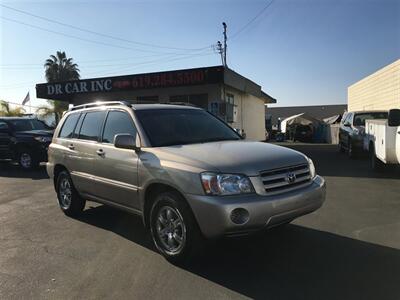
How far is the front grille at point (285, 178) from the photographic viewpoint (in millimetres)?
4455

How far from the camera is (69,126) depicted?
737cm

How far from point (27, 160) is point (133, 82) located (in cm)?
712

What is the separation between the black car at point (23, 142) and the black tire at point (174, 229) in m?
10.8

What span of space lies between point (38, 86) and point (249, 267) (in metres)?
20.7

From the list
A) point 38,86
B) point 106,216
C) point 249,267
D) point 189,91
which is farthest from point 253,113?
point 249,267

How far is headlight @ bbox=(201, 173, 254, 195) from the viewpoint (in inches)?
169

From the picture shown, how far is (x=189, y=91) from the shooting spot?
816 inches

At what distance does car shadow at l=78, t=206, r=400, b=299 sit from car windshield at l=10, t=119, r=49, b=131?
1127 centimetres

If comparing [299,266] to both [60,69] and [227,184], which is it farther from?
[60,69]

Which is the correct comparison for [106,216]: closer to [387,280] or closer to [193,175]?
[193,175]

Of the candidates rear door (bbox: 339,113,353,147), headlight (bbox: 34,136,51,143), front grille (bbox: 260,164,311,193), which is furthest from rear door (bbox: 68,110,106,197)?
rear door (bbox: 339,113,353,147)

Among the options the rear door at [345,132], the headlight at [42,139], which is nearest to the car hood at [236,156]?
the headlight at [42,139]

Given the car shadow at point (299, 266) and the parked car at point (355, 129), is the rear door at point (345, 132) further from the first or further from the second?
the car shadow at point (299, 266)

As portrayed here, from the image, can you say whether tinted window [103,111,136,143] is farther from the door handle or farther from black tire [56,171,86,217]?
black tire [56,171,86,217]
